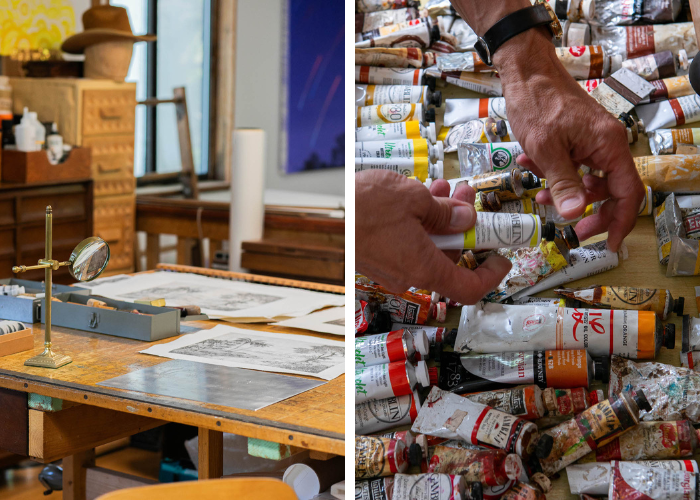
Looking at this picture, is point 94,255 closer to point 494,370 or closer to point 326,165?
point 494,370

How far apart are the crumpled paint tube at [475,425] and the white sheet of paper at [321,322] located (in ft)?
1.75

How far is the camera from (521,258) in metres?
0.94

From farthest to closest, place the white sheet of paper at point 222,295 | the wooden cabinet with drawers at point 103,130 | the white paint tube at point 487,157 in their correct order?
the wooden cabinet with drawers at point 103,130
the white sheet of paper at point 222,295
the white paint tube at point 487,157

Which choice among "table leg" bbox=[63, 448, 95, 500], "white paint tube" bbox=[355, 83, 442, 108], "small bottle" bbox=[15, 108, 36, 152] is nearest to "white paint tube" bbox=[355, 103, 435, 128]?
"white paint tube" bbox=[355, 83, 442, 108]

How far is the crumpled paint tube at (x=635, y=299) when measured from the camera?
0.94 m

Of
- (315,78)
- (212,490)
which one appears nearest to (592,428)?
(212,490)

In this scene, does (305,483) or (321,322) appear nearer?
(305,483)

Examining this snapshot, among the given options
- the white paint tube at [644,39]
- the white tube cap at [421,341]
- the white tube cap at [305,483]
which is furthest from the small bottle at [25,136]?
the white paint tube at [644,39]

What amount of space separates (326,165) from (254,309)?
8.36ft

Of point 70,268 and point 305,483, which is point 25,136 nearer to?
point 70,268

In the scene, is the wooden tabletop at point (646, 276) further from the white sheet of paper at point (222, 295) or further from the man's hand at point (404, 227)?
the white sheet of paper at point (222, 295)

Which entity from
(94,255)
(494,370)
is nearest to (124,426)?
(94,255)

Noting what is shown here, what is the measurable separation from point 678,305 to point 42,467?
2117 mm

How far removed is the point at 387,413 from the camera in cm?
101
